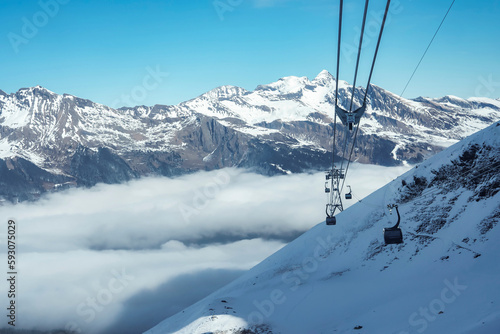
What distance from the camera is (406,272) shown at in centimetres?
5166

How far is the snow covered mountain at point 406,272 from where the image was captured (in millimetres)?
37219

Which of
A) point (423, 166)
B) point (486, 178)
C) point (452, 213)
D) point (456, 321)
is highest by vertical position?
point (423, 166)

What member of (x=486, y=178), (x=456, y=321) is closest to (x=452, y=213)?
(x=486, y=178)

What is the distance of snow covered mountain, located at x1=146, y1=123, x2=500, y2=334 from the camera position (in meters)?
37.2

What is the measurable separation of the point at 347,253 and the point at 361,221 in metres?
12.6

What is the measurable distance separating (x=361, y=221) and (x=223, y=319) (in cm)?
4270

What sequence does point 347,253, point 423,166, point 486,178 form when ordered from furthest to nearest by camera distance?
point 423,166 < point 347,253 < point 486,178

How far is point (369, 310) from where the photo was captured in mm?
44812

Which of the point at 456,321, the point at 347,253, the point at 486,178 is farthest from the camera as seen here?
the point at 347,253

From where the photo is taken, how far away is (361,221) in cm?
8300

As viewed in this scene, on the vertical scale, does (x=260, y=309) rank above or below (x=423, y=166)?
below

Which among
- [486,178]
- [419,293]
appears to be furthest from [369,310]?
[486,178]

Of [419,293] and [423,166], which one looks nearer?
[419,293]

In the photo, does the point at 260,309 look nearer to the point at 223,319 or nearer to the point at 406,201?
the point at 223,319
